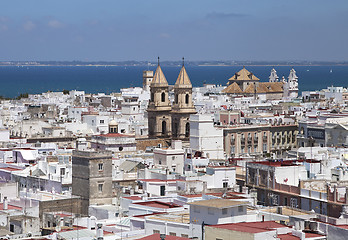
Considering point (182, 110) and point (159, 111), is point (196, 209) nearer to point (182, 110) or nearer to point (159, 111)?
point (182, 110)

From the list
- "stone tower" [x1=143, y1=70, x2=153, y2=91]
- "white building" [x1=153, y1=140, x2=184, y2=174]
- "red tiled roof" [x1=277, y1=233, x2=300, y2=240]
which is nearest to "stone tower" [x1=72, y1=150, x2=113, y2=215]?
"white building" [x1=153, y1=140, x2=184, y2=174]

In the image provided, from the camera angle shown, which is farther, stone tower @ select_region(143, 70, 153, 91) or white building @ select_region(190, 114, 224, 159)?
stone tower @ select_region(143, 70, 153, 91)

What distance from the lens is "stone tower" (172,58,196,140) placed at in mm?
77312

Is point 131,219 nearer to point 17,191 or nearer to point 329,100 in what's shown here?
point 17,191

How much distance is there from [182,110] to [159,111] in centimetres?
262

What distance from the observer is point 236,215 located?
3581 centimetres

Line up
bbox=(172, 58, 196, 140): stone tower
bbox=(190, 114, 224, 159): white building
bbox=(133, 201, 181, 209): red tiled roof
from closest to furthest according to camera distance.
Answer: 1. bbox=(133, 201, 181, 209): red tiled roof
2. bbox=(190, 114, 224, 159): white building
3. bbox=(172, 58, 196, 140): stone tower

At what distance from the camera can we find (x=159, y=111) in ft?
260

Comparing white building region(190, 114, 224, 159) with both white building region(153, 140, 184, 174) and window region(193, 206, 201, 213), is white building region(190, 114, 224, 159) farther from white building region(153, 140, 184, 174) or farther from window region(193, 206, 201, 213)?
window region(193, 206, 201, 213)

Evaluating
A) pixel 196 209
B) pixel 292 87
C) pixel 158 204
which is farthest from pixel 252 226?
pixel 292 87

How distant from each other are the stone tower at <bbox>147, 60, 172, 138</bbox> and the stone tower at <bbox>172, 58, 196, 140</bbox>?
4.81 ft

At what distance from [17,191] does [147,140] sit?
2450 cm

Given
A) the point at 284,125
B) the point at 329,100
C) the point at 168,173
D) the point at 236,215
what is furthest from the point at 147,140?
the point at 329,100

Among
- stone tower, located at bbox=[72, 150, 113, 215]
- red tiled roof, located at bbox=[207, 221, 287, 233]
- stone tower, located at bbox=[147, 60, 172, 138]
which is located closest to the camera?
red tiled roof, located at bbox=[207, 221, 287, 233]
